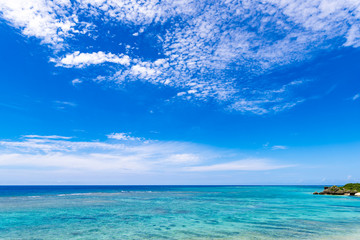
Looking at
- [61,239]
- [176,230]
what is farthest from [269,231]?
[61,239]

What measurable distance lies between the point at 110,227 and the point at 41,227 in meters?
7.38

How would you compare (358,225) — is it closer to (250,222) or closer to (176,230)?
(250,222)

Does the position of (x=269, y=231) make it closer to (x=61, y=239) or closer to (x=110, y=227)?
(x=110, y=227)

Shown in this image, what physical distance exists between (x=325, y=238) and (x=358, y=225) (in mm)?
9564

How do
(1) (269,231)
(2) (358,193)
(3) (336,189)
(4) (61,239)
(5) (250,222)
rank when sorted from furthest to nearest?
(3) (336,189), (2) (358,193), (5) (250,222), (1) (269,231), (4) (61,239)

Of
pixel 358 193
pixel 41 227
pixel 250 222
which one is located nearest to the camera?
pixel 41 227

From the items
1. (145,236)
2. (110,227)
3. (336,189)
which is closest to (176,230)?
(145,236)

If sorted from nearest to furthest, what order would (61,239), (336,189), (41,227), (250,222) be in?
1. (61,239)
2. (41,227)
3. (250,222)
4. (336,189)

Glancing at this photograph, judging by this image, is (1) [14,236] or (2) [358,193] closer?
(1) [14,236]

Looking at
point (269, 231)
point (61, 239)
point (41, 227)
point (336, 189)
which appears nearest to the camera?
point (61, 239)

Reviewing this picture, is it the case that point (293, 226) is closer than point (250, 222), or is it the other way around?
point (293, 226)

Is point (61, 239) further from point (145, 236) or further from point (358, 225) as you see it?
point (358, 225)

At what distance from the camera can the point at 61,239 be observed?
1939 centimetres

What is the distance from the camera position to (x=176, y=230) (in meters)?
22.8
